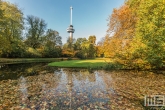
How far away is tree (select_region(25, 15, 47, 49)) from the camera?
1695 inches

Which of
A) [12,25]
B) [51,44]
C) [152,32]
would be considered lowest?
[152,32]

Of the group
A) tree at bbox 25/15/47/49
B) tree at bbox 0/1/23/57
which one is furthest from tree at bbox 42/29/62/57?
tree at bbox 0/1/23/57

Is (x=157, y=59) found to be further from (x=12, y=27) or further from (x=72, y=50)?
(x=72, y=50)

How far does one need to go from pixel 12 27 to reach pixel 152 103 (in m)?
34.8

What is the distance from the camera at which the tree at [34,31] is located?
43.0 m

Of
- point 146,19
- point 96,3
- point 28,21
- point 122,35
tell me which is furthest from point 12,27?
point 146,19

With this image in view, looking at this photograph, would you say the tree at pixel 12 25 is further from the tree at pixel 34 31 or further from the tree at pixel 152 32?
the tree at pixel 152 32

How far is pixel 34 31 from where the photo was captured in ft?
144

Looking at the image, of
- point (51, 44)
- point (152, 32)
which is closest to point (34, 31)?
point (51, 44)

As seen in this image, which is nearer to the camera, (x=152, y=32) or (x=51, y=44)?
(x=152, y=32)

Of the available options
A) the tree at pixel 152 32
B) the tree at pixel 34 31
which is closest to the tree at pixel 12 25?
the tree at pixel 34 31

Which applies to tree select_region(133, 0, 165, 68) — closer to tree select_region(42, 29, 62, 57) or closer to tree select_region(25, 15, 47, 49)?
tree select_region(42, 29, 62, 57)

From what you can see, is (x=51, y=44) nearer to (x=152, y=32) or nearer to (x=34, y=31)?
(x=34, y=31)

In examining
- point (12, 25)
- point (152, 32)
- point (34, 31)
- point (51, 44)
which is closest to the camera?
point (152, 32)
